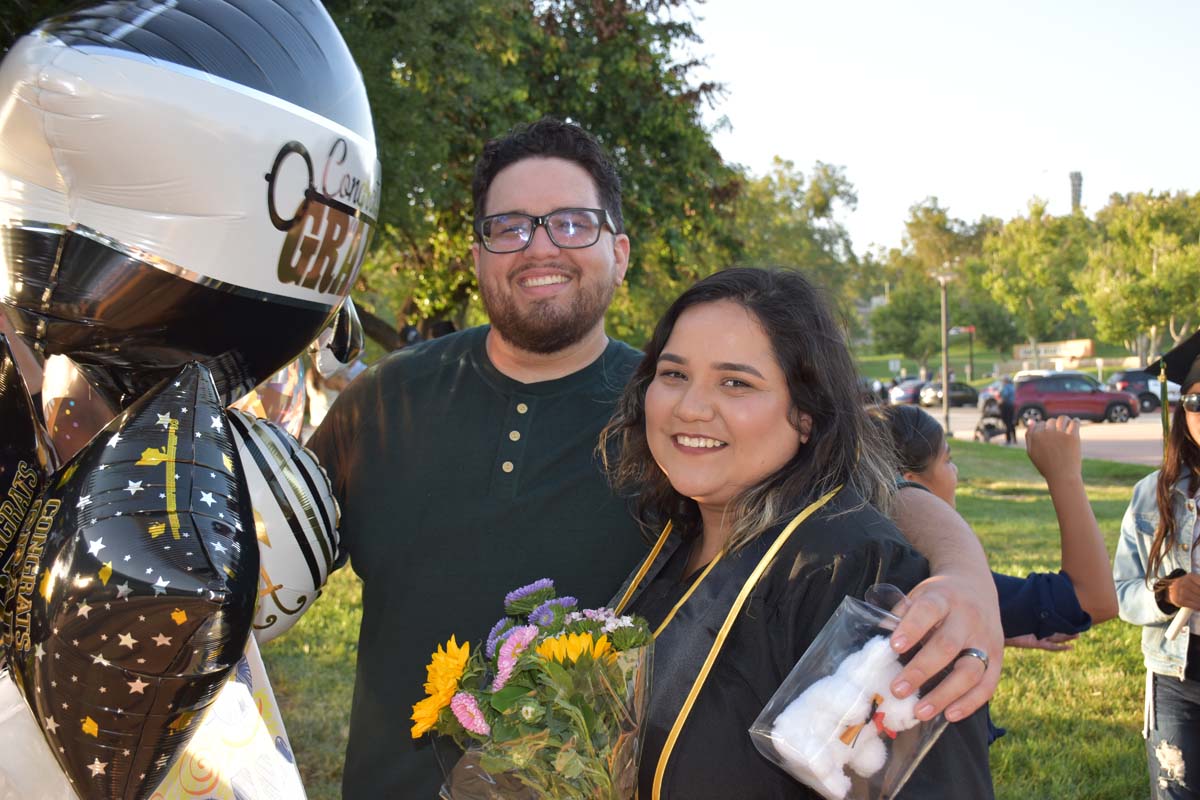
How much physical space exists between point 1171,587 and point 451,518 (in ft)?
8.32

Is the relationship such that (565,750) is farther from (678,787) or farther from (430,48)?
(430,48)

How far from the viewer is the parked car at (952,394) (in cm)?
4091

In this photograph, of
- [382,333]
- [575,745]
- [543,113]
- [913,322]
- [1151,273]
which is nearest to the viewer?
[575,745]

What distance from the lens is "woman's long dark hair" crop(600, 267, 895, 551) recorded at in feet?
6.15

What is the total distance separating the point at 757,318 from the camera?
1.94 metres

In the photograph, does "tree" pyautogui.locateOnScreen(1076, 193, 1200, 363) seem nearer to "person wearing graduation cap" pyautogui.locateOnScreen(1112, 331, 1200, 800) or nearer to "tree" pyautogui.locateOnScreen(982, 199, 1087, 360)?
"tree" pyautogui.locateOnScreen(982, 199, 1087, 360)

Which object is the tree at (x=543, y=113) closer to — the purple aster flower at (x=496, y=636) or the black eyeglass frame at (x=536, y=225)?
the black eyeglass frame at (x=536, y=225)

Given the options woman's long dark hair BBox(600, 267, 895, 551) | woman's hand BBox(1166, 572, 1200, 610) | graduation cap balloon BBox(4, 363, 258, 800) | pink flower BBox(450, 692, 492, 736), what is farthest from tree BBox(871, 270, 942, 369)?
graduation cap balloon BBox(4, 363, 258, 800)

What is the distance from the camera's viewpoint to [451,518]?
2.45 m

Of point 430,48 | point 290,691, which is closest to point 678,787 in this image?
point 290,691

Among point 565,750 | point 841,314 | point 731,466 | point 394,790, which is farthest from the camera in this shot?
point 394,790

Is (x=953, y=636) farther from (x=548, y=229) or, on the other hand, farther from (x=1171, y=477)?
(x=1171, y=477)

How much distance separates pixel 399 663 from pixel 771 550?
1.11 metres

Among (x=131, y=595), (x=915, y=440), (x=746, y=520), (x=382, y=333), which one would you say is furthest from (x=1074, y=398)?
(x=131, y=595)
